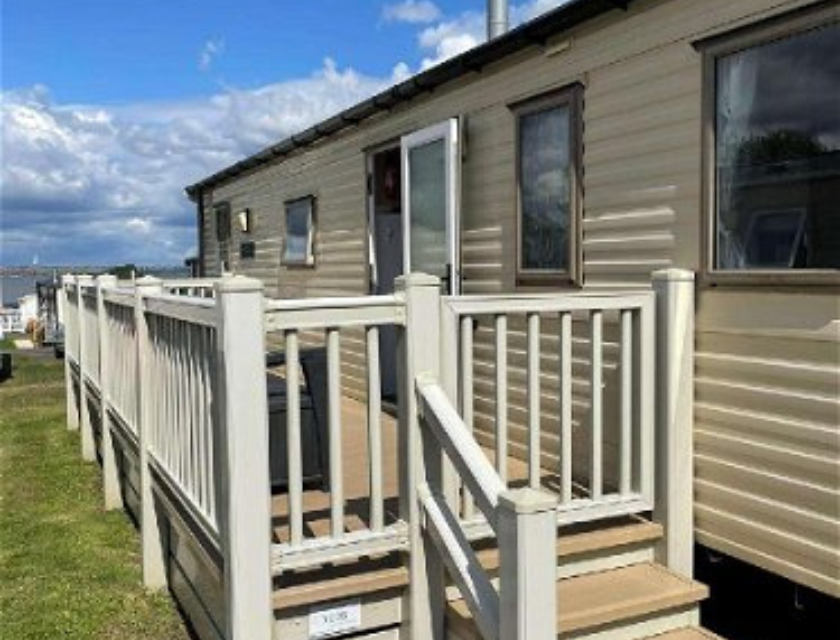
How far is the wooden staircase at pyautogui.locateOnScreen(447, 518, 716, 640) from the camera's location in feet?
11.1

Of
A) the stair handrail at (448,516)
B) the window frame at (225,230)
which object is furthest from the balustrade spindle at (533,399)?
the window frame at (225,230)

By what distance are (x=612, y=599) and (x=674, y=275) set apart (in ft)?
4.51

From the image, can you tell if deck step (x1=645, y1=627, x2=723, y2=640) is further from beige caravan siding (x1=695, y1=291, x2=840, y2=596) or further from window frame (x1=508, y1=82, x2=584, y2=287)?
window frame (x1=508, y1=82, x2=584, y2=287)

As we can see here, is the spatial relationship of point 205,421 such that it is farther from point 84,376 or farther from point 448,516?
point 84,376

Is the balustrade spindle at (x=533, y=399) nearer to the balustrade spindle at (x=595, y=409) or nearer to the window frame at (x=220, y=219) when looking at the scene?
the balustrade spindle at (x=595, y=409)

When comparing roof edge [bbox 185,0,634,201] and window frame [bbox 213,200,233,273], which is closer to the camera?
roof edge [bbox 185,0,634,201]

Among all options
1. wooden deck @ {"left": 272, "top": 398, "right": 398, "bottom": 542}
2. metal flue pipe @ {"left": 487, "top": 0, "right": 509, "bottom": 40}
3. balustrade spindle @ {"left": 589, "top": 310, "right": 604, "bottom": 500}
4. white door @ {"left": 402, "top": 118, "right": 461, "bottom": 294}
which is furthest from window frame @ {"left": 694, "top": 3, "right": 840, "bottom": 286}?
metal flue pipe @ {"left": 487, "top": 0, "right": 509, "bottom": 40}

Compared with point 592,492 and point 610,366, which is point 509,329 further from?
point 592,492

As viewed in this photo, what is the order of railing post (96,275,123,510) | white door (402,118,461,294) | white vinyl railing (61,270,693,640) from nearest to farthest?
white vinyl railing (61,270,693,640), white door (402,118,461,294), railing post (96,275,123,510)

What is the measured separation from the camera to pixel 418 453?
11.4ft

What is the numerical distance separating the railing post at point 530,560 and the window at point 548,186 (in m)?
2.45

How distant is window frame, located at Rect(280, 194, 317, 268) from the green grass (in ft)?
9.72

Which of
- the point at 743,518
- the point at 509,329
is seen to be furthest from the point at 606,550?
A: the point at 509,329

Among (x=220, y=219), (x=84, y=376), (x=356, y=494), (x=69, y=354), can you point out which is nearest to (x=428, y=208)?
(x=356, y=494)
